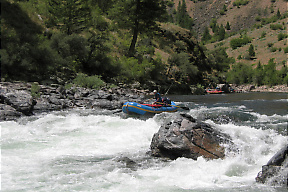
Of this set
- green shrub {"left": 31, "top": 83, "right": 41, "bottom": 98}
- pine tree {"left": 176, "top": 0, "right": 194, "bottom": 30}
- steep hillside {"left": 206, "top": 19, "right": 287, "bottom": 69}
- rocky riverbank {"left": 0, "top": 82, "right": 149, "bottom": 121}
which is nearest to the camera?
rocky riverbank {"left": 0, "top": 82, "right": 149, "bottom": 121}

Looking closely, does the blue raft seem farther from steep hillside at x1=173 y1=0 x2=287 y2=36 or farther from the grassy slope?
steep hillside at x1=173 y1=0 x2=287 y2=36

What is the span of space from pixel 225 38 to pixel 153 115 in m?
109

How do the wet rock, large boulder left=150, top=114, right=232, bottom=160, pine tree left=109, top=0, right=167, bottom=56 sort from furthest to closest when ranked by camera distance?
pine tree left=109, top=0, right=167, bottom=56 → the wet rock → large boulder left=150, top=114, right=232, bottom=160

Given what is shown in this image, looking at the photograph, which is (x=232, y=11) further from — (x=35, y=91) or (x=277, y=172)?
(x=277, y=172)

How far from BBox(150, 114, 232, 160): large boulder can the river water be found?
8.7 inches

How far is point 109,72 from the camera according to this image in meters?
24.1

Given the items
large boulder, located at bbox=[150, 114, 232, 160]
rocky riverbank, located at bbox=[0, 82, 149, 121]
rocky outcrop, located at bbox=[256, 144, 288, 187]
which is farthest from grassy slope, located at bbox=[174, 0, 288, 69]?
rocky outcrop, located at bbox=[256, 144, 288, 187]

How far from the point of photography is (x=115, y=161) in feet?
20.5

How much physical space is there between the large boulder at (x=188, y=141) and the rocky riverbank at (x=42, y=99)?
7.10 metres

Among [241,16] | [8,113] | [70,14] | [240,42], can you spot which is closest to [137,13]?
[70,14]

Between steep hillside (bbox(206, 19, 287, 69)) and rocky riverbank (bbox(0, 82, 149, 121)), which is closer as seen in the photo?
rocky riverbank (bbox(0, 82, 149, 121))

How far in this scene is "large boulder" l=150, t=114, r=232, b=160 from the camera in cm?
654

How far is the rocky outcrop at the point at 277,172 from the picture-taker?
15.7ft

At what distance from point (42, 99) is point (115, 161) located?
9.18 m
